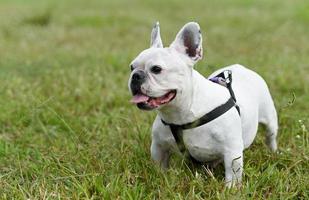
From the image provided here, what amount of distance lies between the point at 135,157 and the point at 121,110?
63.6 inches

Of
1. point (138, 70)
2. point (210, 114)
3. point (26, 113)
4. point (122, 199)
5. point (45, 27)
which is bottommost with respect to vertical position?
point (45, 27)

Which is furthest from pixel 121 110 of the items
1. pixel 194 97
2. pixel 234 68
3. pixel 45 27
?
pixel 45 27

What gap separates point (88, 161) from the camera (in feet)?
11.6

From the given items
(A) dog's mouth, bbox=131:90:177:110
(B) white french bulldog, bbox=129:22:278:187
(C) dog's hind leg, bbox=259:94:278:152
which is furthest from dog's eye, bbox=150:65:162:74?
(C) dog's hind leg, bbox=259:94:278:152

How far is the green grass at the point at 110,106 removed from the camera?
10.4 feet

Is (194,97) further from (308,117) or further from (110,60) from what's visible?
(110,60)

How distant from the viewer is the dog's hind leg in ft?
13.0

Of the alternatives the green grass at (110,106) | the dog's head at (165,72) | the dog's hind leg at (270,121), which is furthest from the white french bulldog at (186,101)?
the dog's hind leg at (270,121)

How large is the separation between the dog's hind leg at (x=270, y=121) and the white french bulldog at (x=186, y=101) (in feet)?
1.34

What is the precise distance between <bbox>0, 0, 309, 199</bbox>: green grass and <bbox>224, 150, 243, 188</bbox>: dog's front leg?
Answer: 0.30ft

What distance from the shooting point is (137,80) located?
306 cm

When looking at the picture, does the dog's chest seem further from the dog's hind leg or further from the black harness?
the dog's hind leg

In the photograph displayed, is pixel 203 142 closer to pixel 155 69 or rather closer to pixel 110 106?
pixel 155 69

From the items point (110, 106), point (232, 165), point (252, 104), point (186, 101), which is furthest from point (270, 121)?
point (110, 106)
